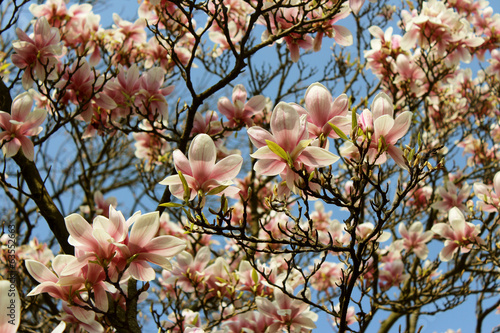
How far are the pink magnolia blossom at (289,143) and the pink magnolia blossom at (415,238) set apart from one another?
7.44 feet

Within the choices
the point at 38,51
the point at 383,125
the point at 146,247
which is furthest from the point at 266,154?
the point at 38,51

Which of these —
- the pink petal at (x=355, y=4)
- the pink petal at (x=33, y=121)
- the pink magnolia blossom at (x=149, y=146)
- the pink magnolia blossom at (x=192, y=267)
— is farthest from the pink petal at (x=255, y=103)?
the pink petal at (x=33, y=121)

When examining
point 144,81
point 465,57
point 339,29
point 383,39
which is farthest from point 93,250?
point 465,57

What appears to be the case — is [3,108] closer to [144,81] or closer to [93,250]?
[144,81]

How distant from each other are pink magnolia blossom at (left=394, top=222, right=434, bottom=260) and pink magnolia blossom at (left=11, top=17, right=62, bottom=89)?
104 inches

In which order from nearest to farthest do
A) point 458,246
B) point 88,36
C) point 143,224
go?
point 143,224
point 458,246
point 88,36

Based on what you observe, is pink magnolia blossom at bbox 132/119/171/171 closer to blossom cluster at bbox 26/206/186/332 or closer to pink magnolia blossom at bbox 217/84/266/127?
pink magnolia blossom at bbox 217/84/266/127

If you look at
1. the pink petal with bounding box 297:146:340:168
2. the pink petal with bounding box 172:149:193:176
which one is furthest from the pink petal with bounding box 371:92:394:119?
the pink petal with bounding box 172:149:193:176

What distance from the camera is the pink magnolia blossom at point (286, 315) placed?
6.31 feet

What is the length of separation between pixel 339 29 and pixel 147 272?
63.9 inches

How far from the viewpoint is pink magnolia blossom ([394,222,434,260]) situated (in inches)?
126

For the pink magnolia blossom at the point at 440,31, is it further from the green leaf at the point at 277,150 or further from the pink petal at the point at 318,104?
the green leaf at the point at 277,150

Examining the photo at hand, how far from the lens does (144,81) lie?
2.28m

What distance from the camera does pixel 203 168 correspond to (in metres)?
1.29
